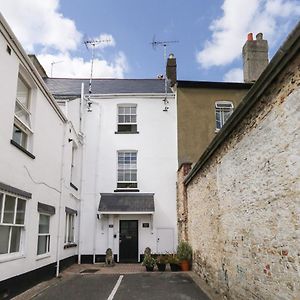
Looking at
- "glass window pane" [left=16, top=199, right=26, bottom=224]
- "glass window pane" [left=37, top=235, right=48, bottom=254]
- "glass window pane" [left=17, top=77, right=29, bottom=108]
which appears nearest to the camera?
"glass window pane" [left=16, top=199, right=26, bottom=224]

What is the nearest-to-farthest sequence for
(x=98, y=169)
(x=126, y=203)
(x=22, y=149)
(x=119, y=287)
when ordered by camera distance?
(x=22, y=149)
(x=119, y=287)
(x=126, y=203)
(x=98, y=169)

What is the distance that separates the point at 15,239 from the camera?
8.91 m

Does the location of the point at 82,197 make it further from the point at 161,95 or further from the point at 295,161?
the point at 295,161

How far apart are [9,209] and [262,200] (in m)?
6.19

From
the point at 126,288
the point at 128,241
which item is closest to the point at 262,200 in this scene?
the point at 126,288

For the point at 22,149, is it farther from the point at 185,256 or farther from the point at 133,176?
the point at 133,176

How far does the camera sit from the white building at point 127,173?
1670 centimetres

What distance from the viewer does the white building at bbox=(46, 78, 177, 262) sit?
1670cm

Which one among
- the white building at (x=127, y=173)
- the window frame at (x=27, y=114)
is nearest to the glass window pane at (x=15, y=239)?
the window frame at (x=27, y=114)

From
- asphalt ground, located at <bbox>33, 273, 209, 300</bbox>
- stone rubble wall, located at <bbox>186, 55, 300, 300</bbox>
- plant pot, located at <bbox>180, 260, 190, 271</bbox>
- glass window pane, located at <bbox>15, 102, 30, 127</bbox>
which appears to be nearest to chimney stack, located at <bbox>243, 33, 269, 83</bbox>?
plant pot, located at <bbox>180, 260, 190, 271</bbox>

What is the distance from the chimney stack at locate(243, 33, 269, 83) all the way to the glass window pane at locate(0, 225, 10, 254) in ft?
49.3

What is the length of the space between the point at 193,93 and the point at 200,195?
8.09m

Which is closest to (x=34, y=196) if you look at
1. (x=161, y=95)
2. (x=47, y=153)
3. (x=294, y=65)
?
(x=47, y=153)

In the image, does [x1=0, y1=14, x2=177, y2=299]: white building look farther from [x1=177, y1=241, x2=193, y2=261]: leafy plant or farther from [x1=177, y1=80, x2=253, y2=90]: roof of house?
[x1=177, y1=241, x2=193, y2=261]: leafy plant
